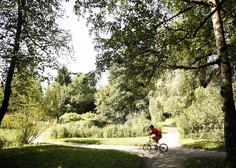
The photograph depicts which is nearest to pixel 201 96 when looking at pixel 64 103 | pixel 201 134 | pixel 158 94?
pixel 201 134

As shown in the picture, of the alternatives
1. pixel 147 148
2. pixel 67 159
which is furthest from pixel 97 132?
pixel 67 159

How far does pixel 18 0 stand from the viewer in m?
10.3

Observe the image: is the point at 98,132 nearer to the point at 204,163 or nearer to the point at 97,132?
the point at 97,132

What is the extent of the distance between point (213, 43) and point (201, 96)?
888 cm

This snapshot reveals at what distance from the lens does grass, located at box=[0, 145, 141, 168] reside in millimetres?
10039

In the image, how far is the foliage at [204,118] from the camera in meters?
16.9

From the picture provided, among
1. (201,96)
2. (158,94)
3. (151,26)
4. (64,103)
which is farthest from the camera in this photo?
(64,103)

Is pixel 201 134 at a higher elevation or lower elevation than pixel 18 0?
lower

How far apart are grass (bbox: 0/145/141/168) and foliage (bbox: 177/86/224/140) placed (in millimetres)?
7984

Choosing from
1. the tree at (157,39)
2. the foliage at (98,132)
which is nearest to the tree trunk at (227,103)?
the tree at (157,39)

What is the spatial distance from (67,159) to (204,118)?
35.2 feet

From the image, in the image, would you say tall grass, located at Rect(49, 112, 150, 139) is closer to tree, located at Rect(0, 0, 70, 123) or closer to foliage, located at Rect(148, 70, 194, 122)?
foliage, located at Rect(148, 70, 194, 122)

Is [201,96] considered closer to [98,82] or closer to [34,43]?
[98,82]

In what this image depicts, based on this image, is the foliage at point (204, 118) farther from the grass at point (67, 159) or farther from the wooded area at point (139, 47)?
the grass at point (67, 159)
